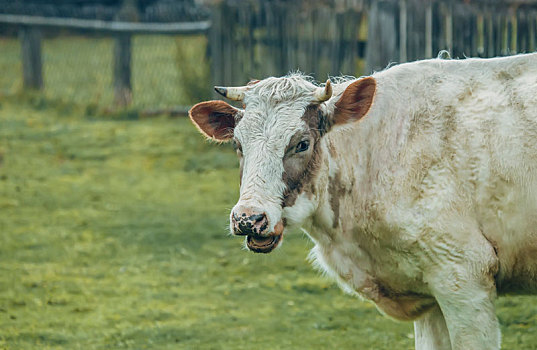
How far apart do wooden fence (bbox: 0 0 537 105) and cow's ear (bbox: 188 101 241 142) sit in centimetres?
500

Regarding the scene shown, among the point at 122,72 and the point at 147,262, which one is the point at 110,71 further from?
the point at 147,262

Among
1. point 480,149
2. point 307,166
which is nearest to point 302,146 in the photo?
point 307,166

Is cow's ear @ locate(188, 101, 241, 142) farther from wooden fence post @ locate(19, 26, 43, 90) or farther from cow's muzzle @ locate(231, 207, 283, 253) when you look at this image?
wooden fence post @ locate(19, 26, 43, 90)

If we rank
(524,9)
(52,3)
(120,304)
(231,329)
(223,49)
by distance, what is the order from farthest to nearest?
1. (52,3)
2. (223,49)
3. (524,9)
4. (120,304)
5. (231,329)

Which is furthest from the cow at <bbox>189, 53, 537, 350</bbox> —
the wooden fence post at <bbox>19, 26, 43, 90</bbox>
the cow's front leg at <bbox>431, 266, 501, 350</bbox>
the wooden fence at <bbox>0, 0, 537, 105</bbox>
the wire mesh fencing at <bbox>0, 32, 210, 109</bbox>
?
the wooden fence post at <bbox>19, 26, 43, 90</bbox>

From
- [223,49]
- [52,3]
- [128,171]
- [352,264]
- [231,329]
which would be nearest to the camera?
[352,264]

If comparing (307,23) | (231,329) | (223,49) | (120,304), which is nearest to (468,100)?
(231,329)

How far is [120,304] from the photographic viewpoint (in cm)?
730

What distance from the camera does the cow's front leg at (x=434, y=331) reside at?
5230mm

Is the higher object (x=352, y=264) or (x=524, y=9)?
(x=524, y=9)

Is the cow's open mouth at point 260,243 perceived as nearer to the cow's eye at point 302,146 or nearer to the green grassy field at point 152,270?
the cow's eye at point 302,146

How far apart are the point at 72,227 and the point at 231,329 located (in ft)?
10.9

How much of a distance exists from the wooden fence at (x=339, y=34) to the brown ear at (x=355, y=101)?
16.2ft

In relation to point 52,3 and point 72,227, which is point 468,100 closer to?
point 72,227
